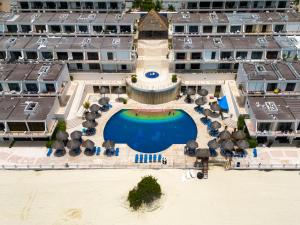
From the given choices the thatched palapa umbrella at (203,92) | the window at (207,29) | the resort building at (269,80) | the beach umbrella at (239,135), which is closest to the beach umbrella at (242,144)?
the beach umbrella at (239,135)

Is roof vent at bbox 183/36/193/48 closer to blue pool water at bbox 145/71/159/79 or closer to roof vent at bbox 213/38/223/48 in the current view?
roof vent at bbox 213/38/223/48

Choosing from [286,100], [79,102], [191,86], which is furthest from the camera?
[191,86]

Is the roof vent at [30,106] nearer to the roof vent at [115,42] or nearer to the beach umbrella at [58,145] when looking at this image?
the beach umbrella at [58,145]

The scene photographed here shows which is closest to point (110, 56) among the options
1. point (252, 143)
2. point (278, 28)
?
point (252, 143)

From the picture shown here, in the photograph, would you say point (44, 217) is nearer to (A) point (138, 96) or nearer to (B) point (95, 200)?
(B) point (95, 200)

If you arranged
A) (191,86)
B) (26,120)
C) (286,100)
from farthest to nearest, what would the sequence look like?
(191,86) → (286,100) → (26,120)

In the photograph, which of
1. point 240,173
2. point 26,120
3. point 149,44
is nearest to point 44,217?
point 26,120
